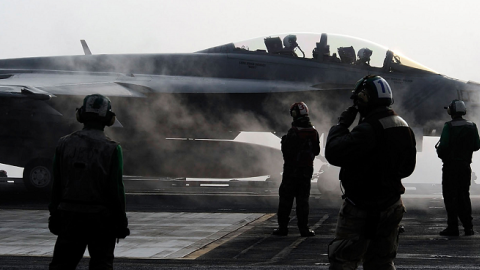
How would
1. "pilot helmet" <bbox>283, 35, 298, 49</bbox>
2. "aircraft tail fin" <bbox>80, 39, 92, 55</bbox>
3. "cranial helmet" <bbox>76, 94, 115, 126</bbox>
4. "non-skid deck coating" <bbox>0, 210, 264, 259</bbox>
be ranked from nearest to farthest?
"cranial helmet" <bbox>76, 94, 115, 126</bbox>
"non-skid deck coating" <bbox>0, 210, 264, 259</bbox>
"pilot helmet" <bbox>283, 35, 298, 49</bbox>
"aircraft tail fin" <bbox>80, 39, 92, 55</bbox>

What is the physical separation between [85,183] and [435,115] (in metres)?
12.8

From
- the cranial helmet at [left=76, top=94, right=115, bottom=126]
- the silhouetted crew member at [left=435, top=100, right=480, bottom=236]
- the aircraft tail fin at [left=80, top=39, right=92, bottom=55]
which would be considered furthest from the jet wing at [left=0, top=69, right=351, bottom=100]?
the cranial helmet at [left=76, top=94, right=115, bottom=126]

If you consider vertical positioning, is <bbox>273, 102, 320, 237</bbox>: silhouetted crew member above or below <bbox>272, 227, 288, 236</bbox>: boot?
above

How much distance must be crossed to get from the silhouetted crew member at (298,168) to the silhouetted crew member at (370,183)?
5137 millimetres

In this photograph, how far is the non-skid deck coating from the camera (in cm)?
865

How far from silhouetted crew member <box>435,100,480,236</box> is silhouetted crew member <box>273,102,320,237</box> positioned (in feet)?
6.24

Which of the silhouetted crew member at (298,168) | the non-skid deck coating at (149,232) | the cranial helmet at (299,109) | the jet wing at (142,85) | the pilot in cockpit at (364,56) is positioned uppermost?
the pilot in cockpit at (364,56)

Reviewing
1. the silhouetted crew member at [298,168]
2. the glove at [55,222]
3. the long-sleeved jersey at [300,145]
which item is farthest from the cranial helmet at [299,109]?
the glove at [55,222]

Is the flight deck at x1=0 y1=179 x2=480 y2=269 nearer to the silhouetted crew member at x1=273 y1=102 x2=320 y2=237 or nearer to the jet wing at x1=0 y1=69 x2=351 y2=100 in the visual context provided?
the silhouetted crew member at x1=273 y1=102 x2=320 y2=237

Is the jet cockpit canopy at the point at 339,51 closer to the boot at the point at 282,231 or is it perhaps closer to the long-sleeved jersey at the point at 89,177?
the boot at the point at 282,231

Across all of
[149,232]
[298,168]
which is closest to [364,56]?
[298,168]

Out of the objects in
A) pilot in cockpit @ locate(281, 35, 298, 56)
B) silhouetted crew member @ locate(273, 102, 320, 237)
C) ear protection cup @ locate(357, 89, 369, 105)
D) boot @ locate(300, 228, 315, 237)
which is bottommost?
boot @ locate(300, 228, 315, 237)

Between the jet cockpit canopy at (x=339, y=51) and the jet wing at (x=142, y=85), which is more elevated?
the jet cockpit canopy at (x=339, y=51)

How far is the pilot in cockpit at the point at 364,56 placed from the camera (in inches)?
639
